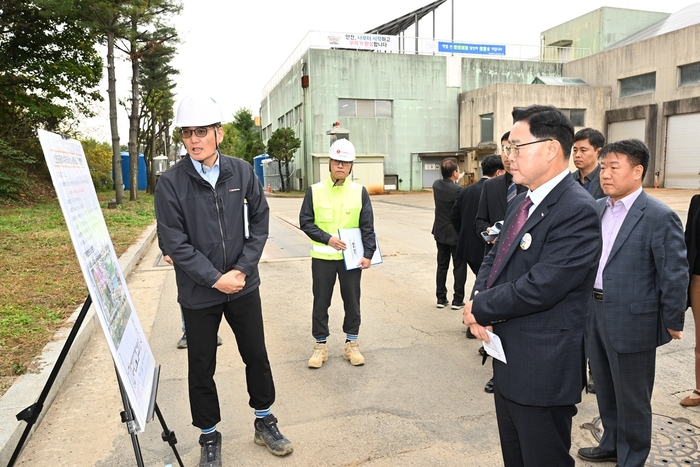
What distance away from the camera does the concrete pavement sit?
3236mm

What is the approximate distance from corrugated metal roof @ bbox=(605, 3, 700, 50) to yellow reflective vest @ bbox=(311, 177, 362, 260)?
35733 mm

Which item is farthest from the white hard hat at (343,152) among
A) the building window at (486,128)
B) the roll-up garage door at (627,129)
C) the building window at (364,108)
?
the roll-up garage door at (627,129)

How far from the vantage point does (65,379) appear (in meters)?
4.33

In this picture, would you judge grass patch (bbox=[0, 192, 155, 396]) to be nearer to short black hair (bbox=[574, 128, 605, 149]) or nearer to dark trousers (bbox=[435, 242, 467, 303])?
dark trousers (bbox=[435, 242, 467, 303])

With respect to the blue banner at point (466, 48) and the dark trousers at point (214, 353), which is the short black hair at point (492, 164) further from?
the blue banner at point (466, 48)

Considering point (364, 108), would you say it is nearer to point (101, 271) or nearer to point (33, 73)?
point (33, 73)

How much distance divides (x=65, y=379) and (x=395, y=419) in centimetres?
287

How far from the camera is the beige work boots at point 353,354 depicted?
184 inches

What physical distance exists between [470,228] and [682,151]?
28.9 meters

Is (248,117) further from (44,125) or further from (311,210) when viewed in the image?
(311,210)

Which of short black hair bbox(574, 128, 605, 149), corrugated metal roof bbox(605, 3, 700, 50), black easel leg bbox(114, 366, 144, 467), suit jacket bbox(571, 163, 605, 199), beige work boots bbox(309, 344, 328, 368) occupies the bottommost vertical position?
beige work boots bbox(309, 344, 328, 368)

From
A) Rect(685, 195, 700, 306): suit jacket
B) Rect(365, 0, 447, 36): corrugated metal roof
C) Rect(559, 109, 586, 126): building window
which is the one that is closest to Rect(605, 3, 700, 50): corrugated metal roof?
Rect(559, 109, 586, 126): building window

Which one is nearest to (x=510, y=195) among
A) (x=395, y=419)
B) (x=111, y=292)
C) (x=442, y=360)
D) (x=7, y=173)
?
(x=442, y=360)

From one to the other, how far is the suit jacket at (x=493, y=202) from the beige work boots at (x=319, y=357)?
73.4 inches
